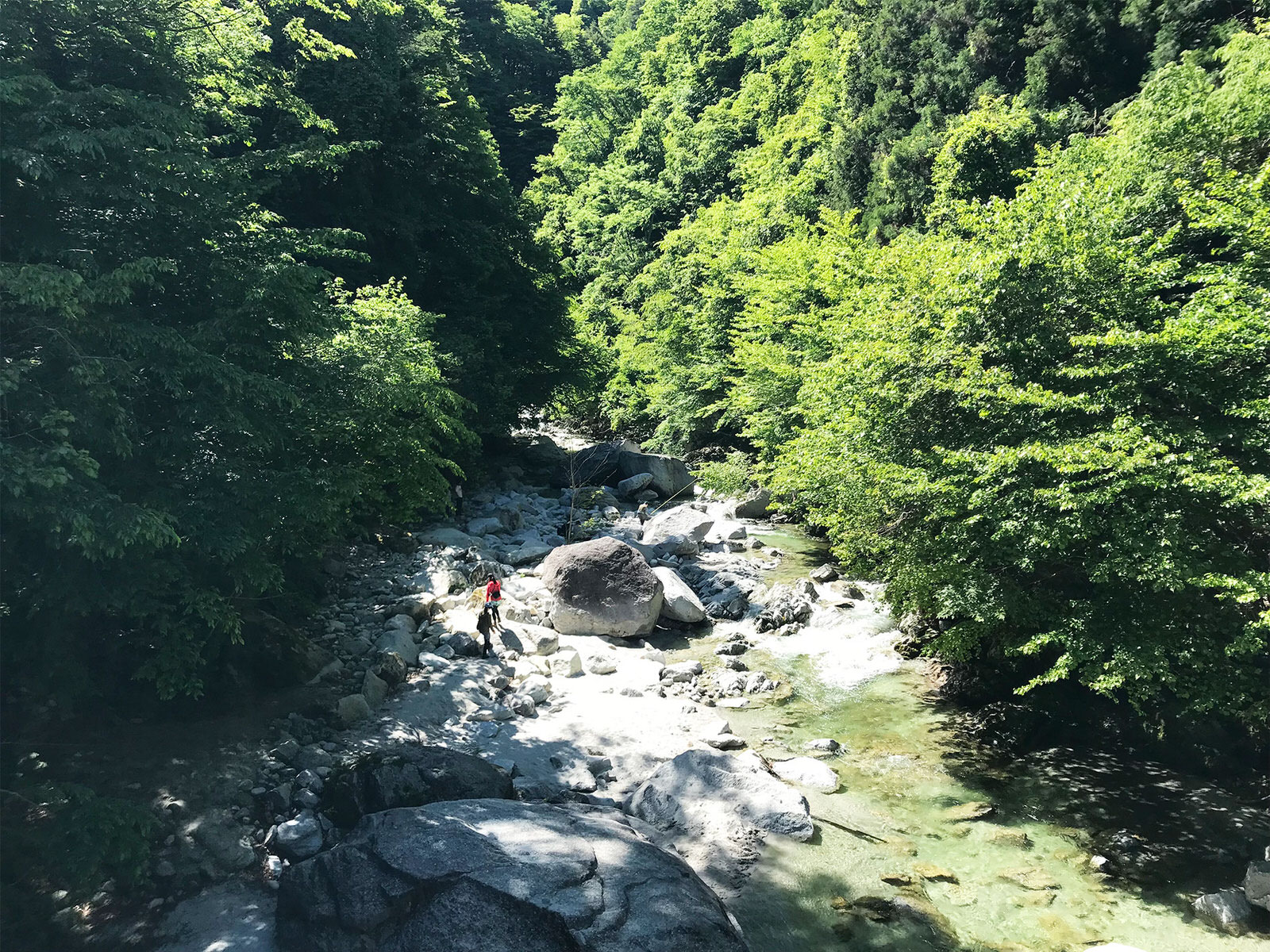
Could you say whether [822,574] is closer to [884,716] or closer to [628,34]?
[884,716]

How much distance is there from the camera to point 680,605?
14242 millimetres

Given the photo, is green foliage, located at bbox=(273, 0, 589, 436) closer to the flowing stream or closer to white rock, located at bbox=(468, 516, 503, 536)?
white rock, located at bbox=(468, 516, 503, 536)

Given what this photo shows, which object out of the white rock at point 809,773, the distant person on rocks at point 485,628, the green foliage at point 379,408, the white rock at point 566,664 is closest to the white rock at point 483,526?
the green foliage at point 379,408

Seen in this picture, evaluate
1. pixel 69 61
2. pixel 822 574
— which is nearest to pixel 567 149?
pixel 822 574

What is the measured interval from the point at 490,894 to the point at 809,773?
4859mm

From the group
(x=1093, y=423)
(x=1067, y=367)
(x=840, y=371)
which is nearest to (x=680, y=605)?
(x=840, y=371)

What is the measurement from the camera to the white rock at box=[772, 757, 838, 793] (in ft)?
29.1

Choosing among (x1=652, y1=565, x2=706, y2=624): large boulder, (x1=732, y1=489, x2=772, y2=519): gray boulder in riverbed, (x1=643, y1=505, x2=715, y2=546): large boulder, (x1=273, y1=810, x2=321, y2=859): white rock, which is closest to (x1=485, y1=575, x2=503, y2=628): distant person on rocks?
(x1=652, y1=565, x2=706, y2=624): large boulder

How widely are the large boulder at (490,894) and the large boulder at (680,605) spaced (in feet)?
25.9

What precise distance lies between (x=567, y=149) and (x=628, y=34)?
→ 15048mm

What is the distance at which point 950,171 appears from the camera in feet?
55.1

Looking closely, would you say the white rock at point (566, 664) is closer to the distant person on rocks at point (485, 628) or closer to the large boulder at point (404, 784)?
the distant person on rocks at point (485, 628)

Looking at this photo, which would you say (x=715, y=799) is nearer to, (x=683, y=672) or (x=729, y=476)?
(x=683, y=672)

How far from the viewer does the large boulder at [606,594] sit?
531 inches
